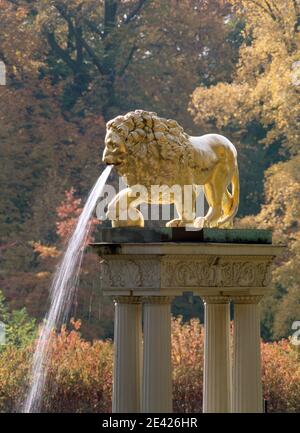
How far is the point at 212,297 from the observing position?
114 ft

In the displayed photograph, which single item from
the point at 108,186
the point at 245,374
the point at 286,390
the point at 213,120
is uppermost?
the point at 213,120

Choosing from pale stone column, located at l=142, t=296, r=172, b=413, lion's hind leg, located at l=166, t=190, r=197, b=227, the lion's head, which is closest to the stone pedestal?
pale stone column, located at l=142, t=296, r=172, b=413

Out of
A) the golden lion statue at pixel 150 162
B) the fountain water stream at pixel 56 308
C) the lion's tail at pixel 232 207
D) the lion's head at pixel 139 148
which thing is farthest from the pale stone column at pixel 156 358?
the fountain water stream at pixel 56 308

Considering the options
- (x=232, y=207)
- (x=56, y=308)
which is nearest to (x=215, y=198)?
(x=232, y=207)

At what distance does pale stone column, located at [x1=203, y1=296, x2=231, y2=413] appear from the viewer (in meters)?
34.8

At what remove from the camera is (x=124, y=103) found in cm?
7144

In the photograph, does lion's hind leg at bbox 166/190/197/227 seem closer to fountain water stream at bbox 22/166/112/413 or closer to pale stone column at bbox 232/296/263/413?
pale stone column at bbox 232/296/263/413

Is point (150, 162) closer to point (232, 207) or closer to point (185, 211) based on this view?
point (185, 211)

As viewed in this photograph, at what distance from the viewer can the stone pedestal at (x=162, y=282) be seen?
3206 centimetres

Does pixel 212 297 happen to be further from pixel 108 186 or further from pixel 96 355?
pixel 108 186

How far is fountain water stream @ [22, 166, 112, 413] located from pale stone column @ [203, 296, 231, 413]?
1623cm

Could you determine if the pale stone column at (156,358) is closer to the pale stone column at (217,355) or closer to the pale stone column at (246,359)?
the pale stone column at (246,359)

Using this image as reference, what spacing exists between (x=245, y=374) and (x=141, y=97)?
3832cm

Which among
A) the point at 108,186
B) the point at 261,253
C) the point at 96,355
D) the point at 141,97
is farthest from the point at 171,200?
the point at 141,97
